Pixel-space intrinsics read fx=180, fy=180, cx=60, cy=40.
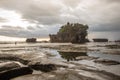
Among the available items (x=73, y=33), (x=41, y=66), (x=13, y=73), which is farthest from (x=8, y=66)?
(x=73, y=33)

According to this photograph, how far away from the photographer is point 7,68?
17609 mm

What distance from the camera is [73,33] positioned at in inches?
6363

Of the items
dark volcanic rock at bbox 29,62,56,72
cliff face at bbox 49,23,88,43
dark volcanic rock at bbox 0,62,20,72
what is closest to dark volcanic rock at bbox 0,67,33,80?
dark volcanic rock at bbox 0,62,20,72

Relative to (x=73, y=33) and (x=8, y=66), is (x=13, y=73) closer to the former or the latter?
(x=8, y=66)

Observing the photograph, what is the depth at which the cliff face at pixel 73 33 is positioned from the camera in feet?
513

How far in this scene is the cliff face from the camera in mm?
156250

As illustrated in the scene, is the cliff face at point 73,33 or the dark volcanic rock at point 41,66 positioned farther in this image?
the cliff face at point 73,33

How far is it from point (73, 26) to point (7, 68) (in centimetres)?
14969

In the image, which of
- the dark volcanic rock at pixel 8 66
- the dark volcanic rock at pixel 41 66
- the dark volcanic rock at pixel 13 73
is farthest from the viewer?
the dark volcanic rock at pixel 41 66

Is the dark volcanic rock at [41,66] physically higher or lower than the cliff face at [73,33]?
lower

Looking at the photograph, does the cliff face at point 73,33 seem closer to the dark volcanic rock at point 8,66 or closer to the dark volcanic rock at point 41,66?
the dark volcanic rock at point 41,66

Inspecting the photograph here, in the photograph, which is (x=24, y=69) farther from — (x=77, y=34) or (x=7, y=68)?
(x=77, y=34)

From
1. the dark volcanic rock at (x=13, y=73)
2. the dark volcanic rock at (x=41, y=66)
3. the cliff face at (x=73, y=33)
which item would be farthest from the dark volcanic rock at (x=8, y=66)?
the cliff face at (x=73, y=33)

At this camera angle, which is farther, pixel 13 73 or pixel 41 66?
pixel 41 66
